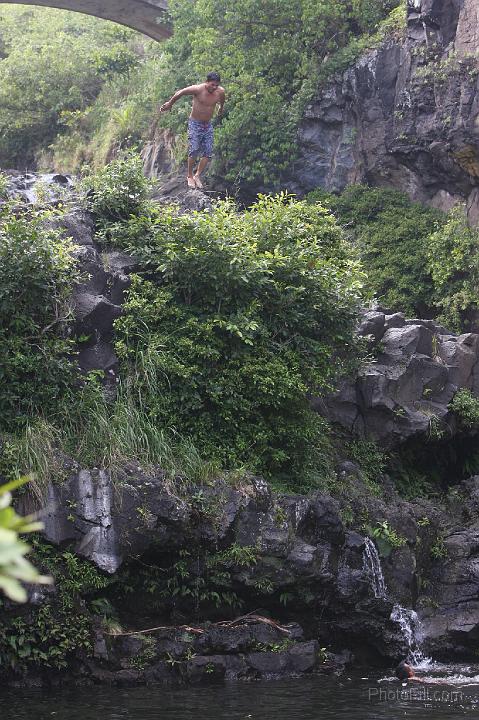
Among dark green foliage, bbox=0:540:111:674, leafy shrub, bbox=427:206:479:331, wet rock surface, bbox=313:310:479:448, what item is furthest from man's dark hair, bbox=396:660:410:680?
leafy shrub, bbox=427:206:479:331

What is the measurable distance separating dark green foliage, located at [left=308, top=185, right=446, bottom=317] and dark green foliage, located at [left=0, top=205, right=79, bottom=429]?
837 centimetres

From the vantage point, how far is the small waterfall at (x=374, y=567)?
1047cm

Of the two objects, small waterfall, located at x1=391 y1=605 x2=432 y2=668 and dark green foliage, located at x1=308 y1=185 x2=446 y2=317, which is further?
dark green foliage, located at x1=308 y1=185 x2=446 y2=317

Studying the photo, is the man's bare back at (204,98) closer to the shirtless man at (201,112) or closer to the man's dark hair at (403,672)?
the shirtless man at (201,112)

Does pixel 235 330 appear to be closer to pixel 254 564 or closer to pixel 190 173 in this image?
pixel 254 564

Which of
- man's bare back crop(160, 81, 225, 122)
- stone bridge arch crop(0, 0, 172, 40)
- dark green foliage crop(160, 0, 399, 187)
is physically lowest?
man's bare back crop(160, 81, 225, 122)

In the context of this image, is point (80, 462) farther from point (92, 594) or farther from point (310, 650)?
point (310, 650)

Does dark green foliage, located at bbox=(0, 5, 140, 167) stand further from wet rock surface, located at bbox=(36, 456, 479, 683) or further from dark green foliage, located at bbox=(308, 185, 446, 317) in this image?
wet rock surface, located at bbox=(36, 456, 479, 683)

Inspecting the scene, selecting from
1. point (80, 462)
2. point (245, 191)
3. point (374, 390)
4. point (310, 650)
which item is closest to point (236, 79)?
point (245, 191)

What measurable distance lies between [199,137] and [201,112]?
44 cm

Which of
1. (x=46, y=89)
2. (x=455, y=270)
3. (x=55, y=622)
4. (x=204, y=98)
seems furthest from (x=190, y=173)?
(x=46, y=89)

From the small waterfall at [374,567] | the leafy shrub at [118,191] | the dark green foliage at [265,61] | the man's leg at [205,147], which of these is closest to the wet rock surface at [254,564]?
the small waterfall at [374,567]

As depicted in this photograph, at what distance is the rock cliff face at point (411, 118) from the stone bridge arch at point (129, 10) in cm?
655

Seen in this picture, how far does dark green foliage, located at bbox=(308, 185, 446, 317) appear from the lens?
17359mm
